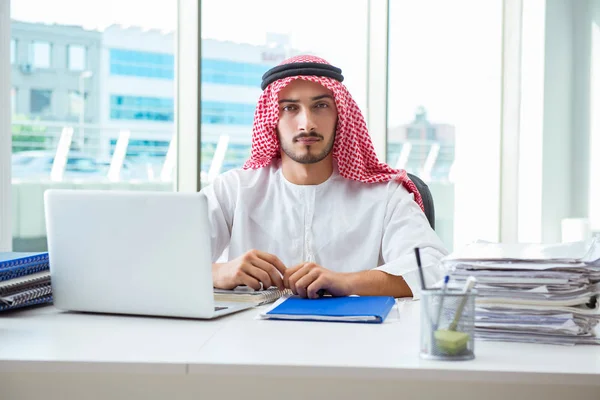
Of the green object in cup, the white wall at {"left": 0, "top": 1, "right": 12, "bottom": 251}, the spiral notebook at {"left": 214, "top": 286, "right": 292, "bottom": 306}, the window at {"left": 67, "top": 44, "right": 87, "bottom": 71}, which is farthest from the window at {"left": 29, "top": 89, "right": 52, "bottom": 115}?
the green object in cup

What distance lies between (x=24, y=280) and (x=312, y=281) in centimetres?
66

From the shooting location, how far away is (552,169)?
17.4 ft

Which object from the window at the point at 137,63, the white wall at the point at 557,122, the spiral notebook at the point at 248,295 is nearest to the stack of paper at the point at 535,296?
the spiral notebook at the point at 248,295

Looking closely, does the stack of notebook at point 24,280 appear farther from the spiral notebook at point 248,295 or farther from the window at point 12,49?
the window at point 12,49

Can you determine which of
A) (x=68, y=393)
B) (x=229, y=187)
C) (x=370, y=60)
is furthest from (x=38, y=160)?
(x=68, y=393)

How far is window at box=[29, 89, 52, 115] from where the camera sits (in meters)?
5.67

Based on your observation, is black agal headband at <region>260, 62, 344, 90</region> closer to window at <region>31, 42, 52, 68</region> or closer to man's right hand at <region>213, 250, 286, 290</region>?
man's right hand at <region>213, 250, 286, 290</region>

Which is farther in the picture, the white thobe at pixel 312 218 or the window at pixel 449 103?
the window at pixel 449 103

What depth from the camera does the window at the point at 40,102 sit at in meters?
5.67

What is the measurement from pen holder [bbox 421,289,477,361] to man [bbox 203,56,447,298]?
43.7 inches

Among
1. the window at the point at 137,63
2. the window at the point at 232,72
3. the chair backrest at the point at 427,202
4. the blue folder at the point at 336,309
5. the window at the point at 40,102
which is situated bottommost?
the blue folder at the point at 336,309

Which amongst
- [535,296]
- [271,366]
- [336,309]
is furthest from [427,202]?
[271,366]

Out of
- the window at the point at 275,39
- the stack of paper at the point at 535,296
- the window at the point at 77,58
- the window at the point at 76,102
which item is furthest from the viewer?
the window at the point at 76,102

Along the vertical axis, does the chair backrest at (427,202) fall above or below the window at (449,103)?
below
